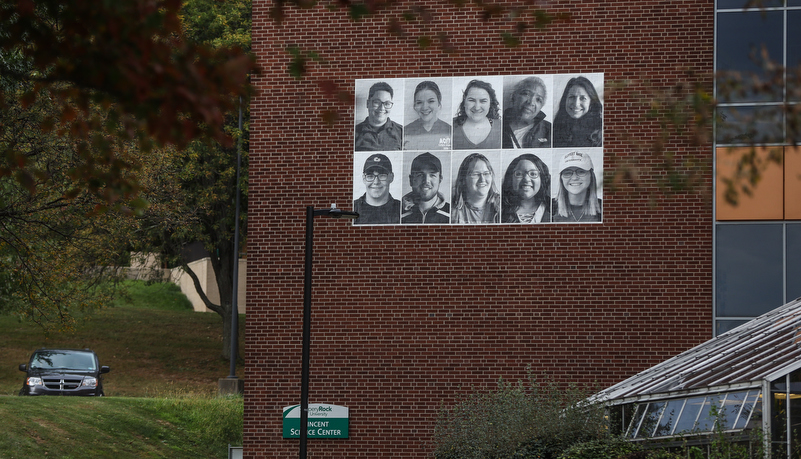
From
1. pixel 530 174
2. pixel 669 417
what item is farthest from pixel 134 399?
pixel 669 417

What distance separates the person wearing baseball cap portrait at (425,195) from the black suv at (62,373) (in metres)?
11.6

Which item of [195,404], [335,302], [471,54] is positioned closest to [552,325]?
[335,302]

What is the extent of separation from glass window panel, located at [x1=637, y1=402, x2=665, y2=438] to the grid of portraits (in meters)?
5.19

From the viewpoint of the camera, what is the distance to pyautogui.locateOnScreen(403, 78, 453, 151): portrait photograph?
19.9m

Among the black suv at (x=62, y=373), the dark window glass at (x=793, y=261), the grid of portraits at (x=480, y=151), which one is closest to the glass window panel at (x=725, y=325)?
the dark window glass at (x=793, y=261)

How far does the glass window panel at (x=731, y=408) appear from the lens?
43.7 feet

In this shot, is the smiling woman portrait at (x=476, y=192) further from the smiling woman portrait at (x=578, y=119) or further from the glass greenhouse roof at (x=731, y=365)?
the glass greenhouse roof at (x=731, y=365)

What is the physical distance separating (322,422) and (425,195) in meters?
5.11

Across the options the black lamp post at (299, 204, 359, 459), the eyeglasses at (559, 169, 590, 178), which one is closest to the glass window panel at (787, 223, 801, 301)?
the eyeglasses at (559, 169, 590, 178)

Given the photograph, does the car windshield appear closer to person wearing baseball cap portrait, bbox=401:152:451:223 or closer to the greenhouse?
person wearing baseball cap portrait, bbox=401:152:451:223

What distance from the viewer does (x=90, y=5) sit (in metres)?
4.86

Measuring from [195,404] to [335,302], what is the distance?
34.1 feet

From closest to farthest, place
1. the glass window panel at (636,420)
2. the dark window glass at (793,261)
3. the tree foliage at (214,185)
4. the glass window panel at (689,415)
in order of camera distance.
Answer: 1. the glass window panel at (689,415)
2. the glass window panel at (636,420)
3. the dark window glass at (793,261)
4. the tree foliage at (214,185)

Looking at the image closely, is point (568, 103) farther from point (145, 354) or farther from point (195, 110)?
point (145, 354)
